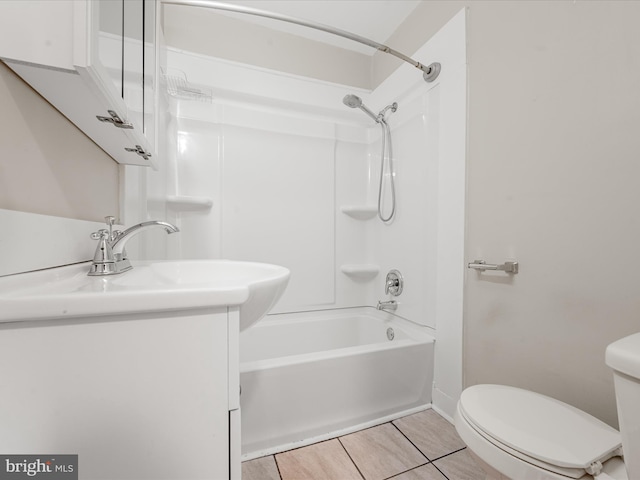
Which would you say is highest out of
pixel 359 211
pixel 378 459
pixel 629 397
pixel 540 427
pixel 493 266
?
pixel 359 211

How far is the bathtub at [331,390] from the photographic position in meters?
1.07

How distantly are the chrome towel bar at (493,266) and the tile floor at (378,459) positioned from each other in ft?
2.43

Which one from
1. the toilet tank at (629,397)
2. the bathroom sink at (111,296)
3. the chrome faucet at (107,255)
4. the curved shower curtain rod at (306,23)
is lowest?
the toilet tank at (629,397)

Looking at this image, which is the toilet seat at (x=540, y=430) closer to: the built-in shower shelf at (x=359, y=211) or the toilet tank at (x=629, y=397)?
the toilet tank at (x=629, y=397)

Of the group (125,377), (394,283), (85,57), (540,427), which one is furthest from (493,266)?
(85,57)

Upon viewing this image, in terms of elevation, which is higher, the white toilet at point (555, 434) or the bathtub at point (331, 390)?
the white toilet at point (555, 434)

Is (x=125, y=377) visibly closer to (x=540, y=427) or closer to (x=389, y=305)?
(x=540, y=427)

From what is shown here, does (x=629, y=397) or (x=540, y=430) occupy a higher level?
(x=629, y=397)

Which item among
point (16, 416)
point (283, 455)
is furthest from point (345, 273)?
point (16, 416)

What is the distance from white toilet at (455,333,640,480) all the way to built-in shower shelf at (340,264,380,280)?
1.18 meters

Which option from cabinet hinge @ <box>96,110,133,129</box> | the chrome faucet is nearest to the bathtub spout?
the chrome faucet

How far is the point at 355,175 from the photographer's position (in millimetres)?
2072

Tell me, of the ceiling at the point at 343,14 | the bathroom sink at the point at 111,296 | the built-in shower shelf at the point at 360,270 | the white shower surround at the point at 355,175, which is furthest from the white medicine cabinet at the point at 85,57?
the built-in shower shelf at the point at 360,270

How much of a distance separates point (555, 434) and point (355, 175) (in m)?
1.73
